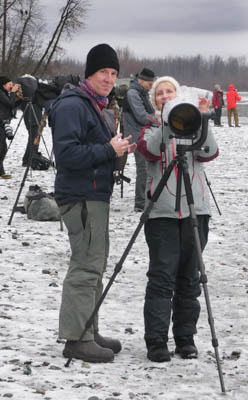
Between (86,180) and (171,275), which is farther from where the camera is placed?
(171,275)

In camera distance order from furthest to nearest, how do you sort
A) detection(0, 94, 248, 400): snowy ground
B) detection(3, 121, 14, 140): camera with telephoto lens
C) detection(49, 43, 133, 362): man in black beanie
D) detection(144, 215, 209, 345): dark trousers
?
detection(3, 121, 14, 140): camera with telephoto lens, detection(144, 215, 209, 345): dark trousers, detection(49, 43, 133, 362): man in black beanie, detection(0, 94, 248, 400): snowy ground

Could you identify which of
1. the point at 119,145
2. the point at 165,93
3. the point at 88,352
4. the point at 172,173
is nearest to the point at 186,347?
the point at 88,352

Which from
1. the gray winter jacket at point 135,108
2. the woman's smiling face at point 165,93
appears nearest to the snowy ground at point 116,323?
the gray winter jacket at point 135,108

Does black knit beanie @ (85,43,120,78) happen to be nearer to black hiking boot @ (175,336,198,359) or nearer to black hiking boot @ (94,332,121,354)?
black hiking boot @ (94,332,121,354)

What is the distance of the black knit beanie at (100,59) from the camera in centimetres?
383

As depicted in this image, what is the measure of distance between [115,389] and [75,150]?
134 centimetres

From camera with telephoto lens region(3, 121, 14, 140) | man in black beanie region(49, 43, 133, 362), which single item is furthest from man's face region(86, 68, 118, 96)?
camera with telephoto lens region(3, 121, 14, 140)

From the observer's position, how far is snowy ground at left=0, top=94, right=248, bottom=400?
361cm

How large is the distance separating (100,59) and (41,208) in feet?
16.8

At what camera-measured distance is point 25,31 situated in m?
38.0

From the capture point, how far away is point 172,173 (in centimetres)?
396

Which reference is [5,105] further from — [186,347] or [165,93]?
[186,347]

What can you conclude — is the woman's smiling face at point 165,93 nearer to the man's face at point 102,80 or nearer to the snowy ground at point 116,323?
the man's face at point 102,80

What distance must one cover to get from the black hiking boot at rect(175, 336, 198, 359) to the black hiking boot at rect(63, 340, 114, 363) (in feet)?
1.59
